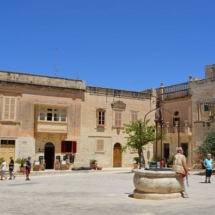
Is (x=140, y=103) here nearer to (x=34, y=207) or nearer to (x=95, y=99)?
(x=95, y=99)

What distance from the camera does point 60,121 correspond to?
32.1 m

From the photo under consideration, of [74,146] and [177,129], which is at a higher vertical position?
[177,129]

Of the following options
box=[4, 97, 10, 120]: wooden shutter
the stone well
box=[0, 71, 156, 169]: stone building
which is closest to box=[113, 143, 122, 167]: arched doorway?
box=[0, 71, 156, 169]: stone building

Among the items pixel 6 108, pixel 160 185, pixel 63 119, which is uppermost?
pixel 6 108

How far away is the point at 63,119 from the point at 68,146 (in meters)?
2.56

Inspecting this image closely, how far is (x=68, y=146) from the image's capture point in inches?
1267

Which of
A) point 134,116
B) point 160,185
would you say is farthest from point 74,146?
point 160,185

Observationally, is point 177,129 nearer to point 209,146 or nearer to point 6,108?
point 209,146

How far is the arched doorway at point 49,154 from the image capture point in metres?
31.6

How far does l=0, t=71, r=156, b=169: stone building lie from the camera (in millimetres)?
30031

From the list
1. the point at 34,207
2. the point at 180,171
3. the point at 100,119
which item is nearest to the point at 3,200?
the point at 34,207

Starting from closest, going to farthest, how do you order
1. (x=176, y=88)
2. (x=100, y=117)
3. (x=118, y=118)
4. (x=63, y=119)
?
(x=63, y=119) < (x=100, y=117) < (x=118, y=118) < (x=176, y=88)

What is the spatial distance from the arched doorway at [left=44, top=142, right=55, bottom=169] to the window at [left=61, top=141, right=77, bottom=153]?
0.92m

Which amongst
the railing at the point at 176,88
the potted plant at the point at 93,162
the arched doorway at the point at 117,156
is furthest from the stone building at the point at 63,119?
the railing at the point at 176,88
